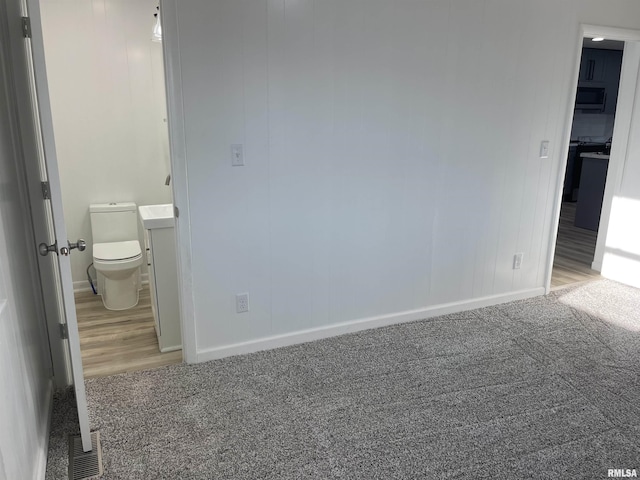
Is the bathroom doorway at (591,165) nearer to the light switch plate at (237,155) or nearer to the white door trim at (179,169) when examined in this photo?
the light switch plate at (237,155)

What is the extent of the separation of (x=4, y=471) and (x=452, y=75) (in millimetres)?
2974

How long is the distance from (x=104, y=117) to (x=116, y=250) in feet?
3.41

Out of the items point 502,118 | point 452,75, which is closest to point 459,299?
point 502,118

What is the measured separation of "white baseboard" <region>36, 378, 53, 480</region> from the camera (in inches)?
73.3

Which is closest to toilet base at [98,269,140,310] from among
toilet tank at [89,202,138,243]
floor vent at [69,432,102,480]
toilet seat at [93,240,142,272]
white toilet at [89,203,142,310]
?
white toilet at [89,203,142,310]

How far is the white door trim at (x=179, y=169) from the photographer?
2377 millimetres

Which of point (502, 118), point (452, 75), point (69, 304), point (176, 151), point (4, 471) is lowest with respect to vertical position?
point (4, 471)

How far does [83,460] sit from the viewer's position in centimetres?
198

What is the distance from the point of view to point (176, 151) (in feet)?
8.25

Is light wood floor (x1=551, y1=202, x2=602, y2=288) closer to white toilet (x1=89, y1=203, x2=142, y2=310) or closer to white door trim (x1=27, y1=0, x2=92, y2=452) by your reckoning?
white toilet (x1=89, y1=203, x2=142, y2=310)

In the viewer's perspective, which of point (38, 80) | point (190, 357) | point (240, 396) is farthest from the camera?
point (190, 357)

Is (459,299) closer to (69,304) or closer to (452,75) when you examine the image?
(452,75)

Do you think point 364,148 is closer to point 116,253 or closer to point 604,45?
point 116,253

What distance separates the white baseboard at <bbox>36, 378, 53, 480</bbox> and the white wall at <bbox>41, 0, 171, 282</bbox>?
171 centimetres
